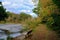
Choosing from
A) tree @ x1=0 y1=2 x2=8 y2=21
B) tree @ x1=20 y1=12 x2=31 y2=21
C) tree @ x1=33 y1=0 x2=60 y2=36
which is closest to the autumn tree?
tree @ x1=20 y1=12 x2=31 y2=21

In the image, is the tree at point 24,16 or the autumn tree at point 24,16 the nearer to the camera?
the autumn tree at point 24,16

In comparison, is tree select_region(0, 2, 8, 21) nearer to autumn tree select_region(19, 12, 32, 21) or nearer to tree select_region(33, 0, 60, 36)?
autumn tree select_region(19, 12, 32, 21)

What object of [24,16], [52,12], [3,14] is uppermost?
[52,12]

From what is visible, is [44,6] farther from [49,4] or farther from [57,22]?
[57,22]

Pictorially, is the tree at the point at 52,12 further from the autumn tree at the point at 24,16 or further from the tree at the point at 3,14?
the tree at the point at 3,14

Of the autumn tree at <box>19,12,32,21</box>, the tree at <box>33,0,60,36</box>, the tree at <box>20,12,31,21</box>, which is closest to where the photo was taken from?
the tree at <box>33,0,60,36</box>

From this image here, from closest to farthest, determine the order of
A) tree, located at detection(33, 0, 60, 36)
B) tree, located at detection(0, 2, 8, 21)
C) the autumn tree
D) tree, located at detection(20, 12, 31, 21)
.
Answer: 1. tree, located at detection(33, 0, 60, 36)
2. the autumn tree
3. tree, located at detection(20, 12, 31, 21)
4. tree, located at detection(0, 2, 8, 21)

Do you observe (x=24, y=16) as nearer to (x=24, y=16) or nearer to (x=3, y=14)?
(x=24, y=16)

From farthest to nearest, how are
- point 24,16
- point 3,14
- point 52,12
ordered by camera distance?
1. point 3,14
2. point 24,16
3. point 52,12

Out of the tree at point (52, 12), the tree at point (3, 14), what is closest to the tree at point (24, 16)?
the tree at point (3, 14)

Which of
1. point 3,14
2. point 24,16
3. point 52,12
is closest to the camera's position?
point 52,12

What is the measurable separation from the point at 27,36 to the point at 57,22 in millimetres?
3083

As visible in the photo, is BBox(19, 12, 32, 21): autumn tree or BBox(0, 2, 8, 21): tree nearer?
BBox(19, 12, 32, 21): autumn tree

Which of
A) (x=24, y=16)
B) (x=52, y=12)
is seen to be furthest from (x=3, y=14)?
(x=52, y=12)
